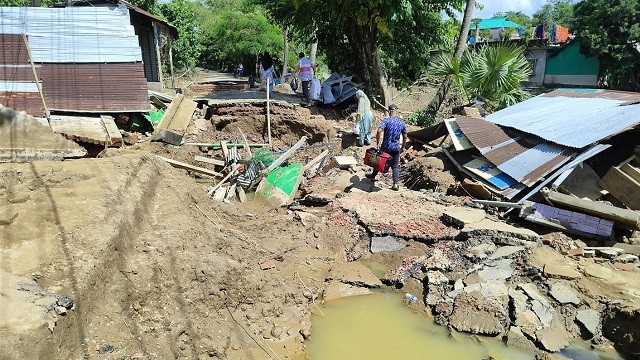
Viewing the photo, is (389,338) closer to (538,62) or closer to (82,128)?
(82,128)

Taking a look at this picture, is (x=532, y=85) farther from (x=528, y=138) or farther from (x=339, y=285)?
(x=339, y=285)

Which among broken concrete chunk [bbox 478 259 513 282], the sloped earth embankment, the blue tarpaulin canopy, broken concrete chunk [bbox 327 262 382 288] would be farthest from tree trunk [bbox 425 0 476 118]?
the blue tarpaulin canopy

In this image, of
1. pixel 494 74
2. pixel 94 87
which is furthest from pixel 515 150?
pixel 94 87

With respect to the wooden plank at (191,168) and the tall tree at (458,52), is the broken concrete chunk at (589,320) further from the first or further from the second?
the tall tree at (458,52)

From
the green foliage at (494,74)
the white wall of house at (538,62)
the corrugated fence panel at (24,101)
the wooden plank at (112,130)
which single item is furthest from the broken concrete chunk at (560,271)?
the white wall of house at (538,62)

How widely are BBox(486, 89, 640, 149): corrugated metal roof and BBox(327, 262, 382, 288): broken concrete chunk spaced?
13.9 feet

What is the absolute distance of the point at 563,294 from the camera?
5527 mm

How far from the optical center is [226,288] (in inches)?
203

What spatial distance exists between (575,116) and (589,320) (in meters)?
4.93

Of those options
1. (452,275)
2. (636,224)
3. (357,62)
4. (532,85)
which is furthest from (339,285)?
(532,85)

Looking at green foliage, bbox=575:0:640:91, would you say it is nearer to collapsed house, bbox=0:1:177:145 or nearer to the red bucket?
the red bucket

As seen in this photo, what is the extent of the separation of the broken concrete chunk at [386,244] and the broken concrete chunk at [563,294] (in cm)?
208

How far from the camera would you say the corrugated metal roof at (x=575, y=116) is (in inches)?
311

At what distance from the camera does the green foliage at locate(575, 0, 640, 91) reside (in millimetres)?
22766
